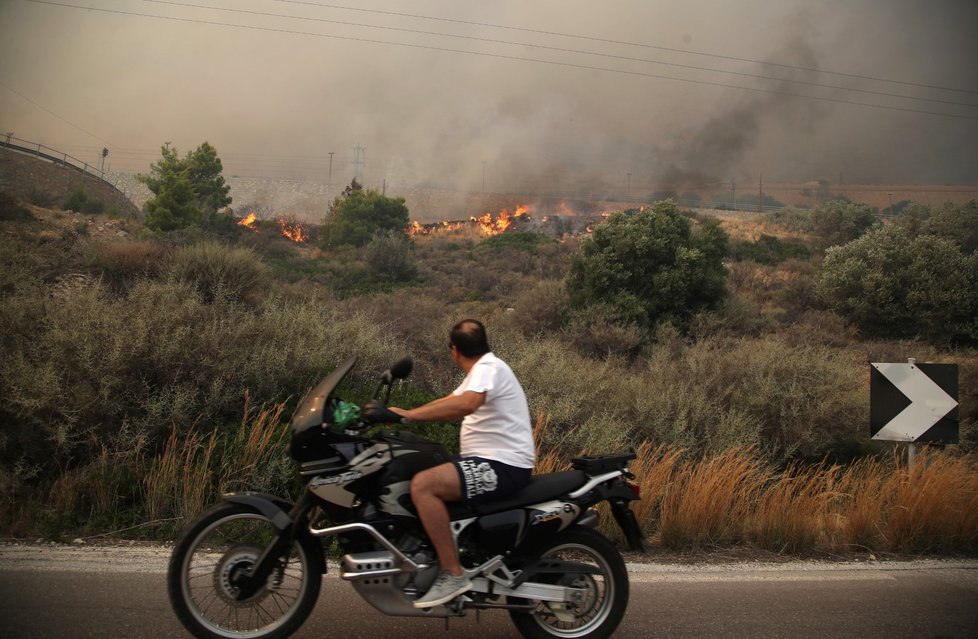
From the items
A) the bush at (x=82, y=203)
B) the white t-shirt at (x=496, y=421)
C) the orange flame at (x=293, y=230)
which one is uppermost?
the orange flame at (x=293, y=230)

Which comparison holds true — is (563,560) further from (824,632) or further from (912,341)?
(912,341)

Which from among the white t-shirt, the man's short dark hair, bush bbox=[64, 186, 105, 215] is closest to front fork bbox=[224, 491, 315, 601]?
the white t-shirt

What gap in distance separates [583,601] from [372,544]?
1183 mm

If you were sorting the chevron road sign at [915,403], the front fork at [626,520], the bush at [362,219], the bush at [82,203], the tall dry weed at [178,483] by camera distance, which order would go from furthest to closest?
the bush at [362,219] < the bush at [82,203] < the chevron road sign at [915,403] < the tall dry weed at [178,483] < the front fork at [626,520]

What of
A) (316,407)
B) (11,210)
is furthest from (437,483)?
(11,210)

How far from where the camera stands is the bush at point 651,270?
823 inches

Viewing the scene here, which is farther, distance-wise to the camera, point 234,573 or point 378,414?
point 234,573

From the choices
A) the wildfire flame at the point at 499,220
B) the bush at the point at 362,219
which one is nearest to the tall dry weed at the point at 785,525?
the bush at the point at 362,219

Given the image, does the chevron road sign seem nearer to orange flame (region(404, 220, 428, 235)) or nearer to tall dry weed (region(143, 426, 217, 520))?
tall dry weed (region(143, 426, 217, 520))

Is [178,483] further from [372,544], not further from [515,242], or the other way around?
[515,242]

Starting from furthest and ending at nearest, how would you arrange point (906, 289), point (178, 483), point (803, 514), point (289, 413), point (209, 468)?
point (906, 289) < point (289, 413) < point (803, 514) < point (209, 468) < point (178, 483)

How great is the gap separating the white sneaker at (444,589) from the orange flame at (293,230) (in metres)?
56.9

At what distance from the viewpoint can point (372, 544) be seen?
144 inches

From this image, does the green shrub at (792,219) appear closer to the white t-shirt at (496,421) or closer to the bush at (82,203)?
the bush at (82,203)
